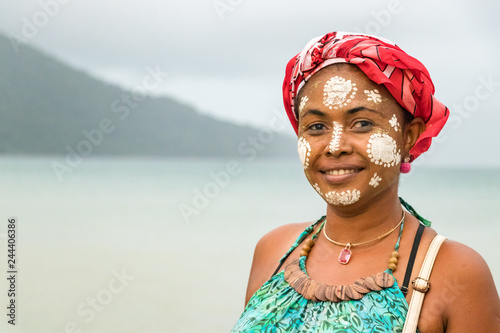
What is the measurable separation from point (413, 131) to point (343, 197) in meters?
0.41

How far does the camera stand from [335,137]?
8.18 ft

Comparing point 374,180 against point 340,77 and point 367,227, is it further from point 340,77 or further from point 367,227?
point 340,77

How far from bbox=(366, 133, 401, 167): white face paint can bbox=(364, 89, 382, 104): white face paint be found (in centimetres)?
14

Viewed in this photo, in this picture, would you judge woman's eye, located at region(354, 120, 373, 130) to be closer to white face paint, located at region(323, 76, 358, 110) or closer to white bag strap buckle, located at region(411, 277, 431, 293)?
white face paint, located at region(323, 76, 358, 110)

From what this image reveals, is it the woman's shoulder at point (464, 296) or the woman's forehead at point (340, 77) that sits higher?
the woman's forehead at point (340, 77)

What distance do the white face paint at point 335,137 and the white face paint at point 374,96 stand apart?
0.16 metres

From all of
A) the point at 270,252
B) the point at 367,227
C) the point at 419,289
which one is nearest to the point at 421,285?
the point at 419,289

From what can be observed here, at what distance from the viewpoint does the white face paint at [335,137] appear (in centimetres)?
248

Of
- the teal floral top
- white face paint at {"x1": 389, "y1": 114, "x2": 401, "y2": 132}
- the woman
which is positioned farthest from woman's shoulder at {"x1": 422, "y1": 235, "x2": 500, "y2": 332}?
white face paint at {"x1": 389, "y1": 114, "x2": 401, "y2": 132}

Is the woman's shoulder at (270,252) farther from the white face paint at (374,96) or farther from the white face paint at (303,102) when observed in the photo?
the white face paint at (374,96)

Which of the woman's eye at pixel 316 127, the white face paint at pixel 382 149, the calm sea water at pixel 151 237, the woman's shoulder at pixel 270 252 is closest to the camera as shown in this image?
the white face paint at pixel 382 149

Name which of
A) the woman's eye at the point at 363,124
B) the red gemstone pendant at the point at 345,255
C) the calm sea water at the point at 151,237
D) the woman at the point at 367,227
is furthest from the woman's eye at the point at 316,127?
the calm sea water at the point at 151,237

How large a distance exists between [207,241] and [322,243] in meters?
9.97

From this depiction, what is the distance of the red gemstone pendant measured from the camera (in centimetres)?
253
